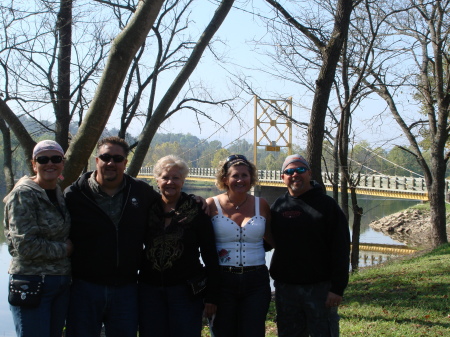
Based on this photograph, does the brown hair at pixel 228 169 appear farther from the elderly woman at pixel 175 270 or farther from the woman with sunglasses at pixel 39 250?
the woman with sunglasses at pixel 39 250

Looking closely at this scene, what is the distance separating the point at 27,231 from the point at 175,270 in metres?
0.71

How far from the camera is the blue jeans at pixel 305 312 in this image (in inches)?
102

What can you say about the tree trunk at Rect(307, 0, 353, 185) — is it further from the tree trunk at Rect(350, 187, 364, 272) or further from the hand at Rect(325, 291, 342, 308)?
the tree trunk at Rect(350, 187, 364, 272)

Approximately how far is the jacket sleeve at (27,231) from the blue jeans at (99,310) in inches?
10.1

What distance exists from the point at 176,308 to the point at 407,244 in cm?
1649

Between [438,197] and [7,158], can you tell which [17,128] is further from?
[438,197]

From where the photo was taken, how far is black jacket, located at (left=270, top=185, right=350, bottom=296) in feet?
8.53

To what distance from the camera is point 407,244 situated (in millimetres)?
17500

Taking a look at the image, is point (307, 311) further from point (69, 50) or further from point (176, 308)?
point (69, 50)

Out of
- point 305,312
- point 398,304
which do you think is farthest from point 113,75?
point 398,304

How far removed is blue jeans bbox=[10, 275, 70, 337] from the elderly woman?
0.38m

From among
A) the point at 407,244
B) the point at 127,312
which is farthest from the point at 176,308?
the point at 407,244

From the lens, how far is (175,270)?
98.0 inches

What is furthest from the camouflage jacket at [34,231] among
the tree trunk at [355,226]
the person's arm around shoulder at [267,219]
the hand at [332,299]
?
the tree trunk at [355,226]
